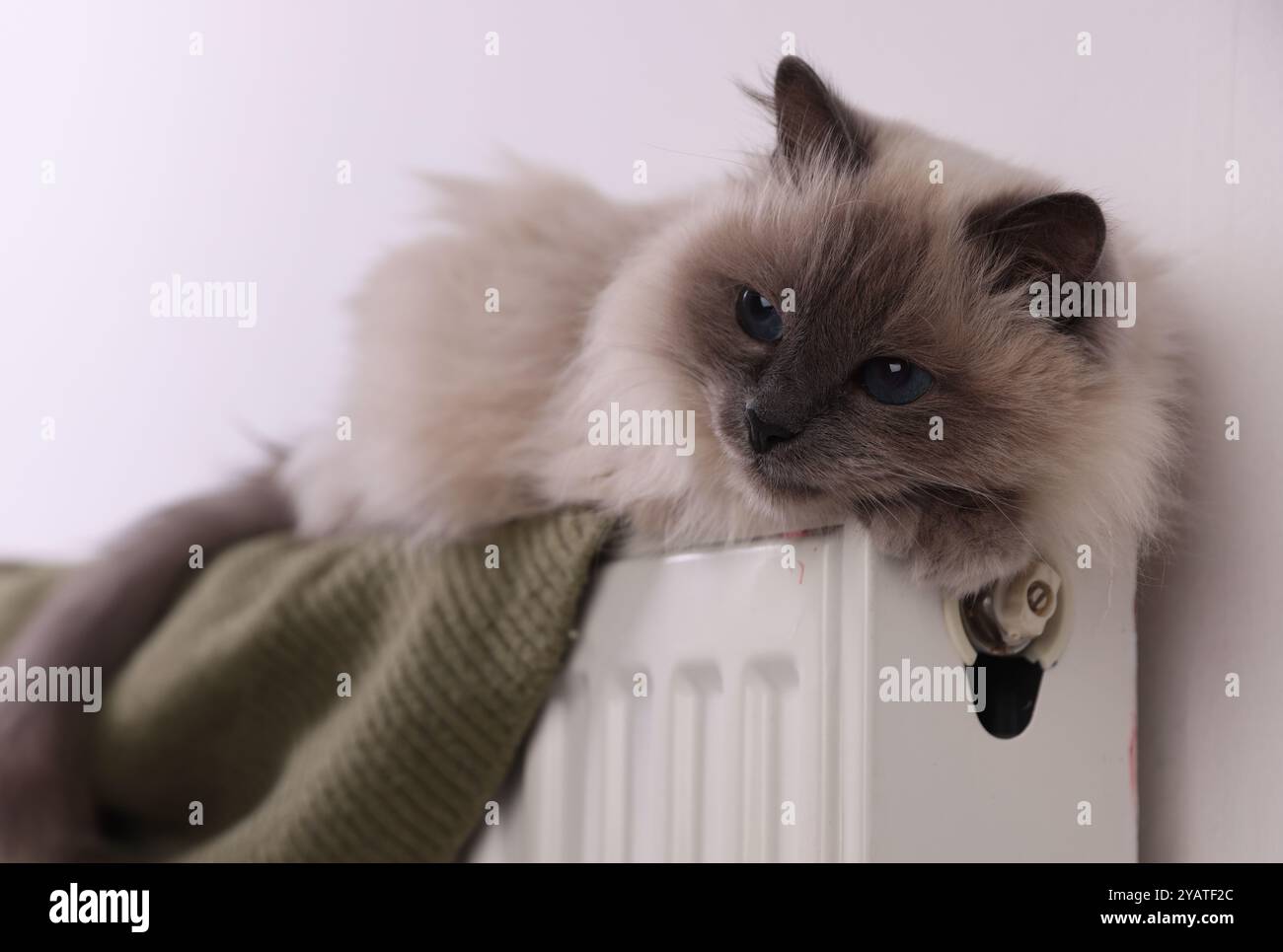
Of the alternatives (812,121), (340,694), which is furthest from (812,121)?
(340,694)

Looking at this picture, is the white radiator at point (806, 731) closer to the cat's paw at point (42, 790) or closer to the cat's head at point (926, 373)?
the cat's head at point (926, 373)

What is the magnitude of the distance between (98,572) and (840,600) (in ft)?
3.22

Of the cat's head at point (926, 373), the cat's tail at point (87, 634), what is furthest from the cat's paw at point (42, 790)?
the cat's head at point (926, 373)

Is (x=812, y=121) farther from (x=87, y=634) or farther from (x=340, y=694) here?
(x=87, y=634)

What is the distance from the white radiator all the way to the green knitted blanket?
0.21 ft

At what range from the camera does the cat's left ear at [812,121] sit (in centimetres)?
95

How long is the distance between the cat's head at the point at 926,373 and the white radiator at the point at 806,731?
54mm

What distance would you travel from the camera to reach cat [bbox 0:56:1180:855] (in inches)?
32.8

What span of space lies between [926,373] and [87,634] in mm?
1059

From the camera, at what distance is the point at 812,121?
963 millimetres

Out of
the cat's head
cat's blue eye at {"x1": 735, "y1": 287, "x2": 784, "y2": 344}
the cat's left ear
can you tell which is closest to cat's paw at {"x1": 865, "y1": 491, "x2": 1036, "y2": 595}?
the cat's head

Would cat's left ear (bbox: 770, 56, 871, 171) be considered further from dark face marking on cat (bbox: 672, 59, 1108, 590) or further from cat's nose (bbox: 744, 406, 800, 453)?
cat's nose (bbox: 744, 406, 800, 453)
